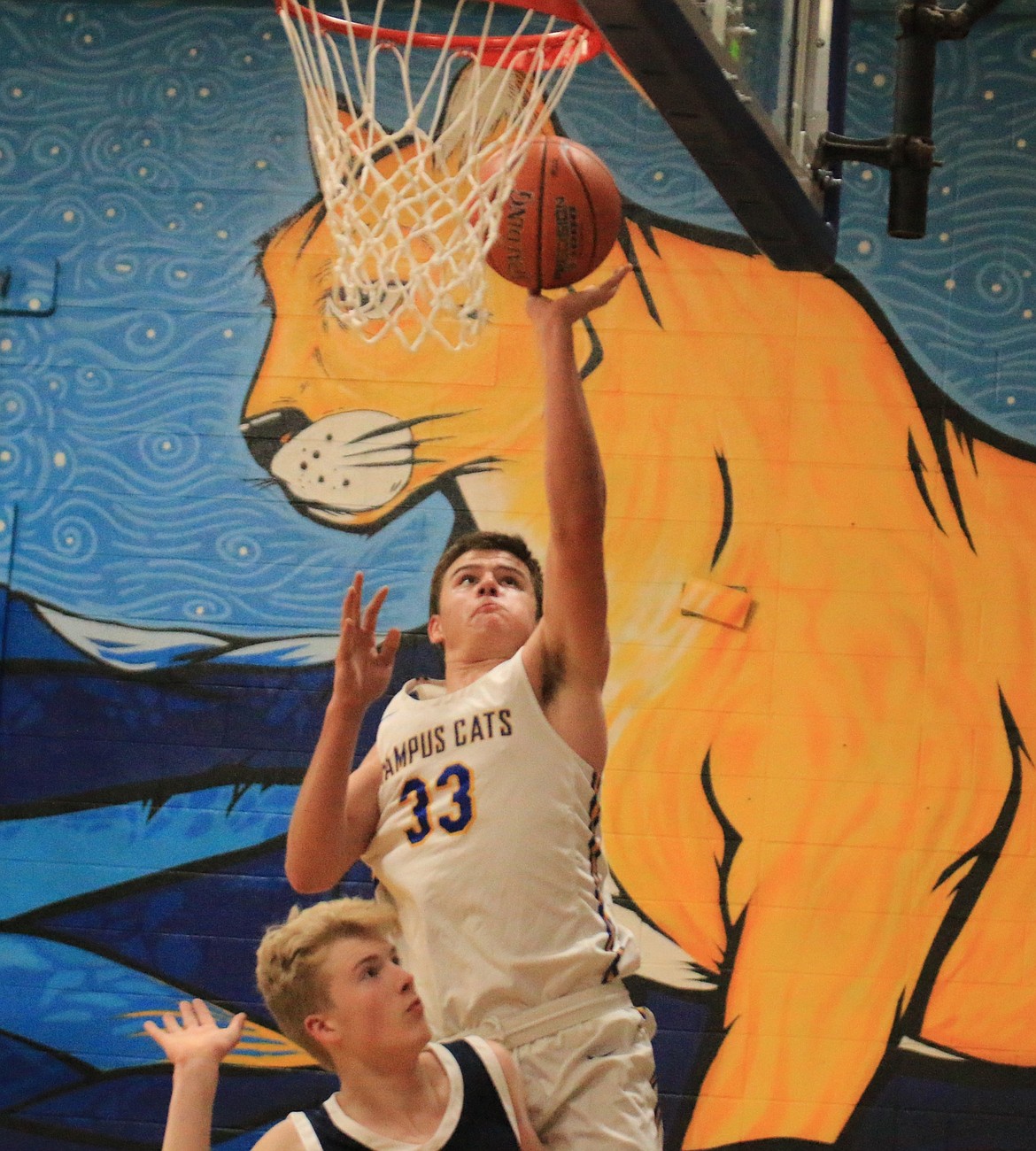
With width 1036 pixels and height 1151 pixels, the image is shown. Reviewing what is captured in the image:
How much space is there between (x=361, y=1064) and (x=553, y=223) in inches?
60.8

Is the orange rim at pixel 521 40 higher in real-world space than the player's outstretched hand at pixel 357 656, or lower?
higher

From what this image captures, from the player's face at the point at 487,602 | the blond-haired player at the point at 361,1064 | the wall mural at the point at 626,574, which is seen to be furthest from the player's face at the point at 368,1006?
the wall mural at the point at 626,574

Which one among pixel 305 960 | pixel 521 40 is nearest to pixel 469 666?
pixel 305 960

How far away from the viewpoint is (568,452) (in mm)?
2543

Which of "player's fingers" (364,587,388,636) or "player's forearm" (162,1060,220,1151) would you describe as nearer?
"player's forearm" (162,1060,220,1151)

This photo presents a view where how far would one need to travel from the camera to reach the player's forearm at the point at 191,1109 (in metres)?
2.40

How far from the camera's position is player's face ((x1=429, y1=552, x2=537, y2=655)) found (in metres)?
2.90

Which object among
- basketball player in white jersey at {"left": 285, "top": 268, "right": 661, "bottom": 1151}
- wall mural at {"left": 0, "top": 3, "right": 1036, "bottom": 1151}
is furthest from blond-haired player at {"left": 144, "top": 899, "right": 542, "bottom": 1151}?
wall mural at {"left": 0, "top": 3, "right": 1036, "bottom": 1151}

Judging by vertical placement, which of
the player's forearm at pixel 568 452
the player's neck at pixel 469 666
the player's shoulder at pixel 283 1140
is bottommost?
the player's shoulder at pixel 283 1140

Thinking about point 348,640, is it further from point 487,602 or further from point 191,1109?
point 191,1109

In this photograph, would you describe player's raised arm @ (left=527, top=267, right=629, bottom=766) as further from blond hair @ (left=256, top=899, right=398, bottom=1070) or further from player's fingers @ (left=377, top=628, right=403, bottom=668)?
blond hair @ (left=256, top=899, right=398, bottom=1070)

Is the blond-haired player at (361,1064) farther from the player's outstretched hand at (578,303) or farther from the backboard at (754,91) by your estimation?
the backboard at (754,91)

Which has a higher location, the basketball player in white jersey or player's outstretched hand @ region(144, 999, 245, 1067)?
the basketball player in white jersey

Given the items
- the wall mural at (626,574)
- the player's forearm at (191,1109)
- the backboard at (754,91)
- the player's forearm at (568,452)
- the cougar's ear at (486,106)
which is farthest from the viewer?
the wall mural at (626,574)
